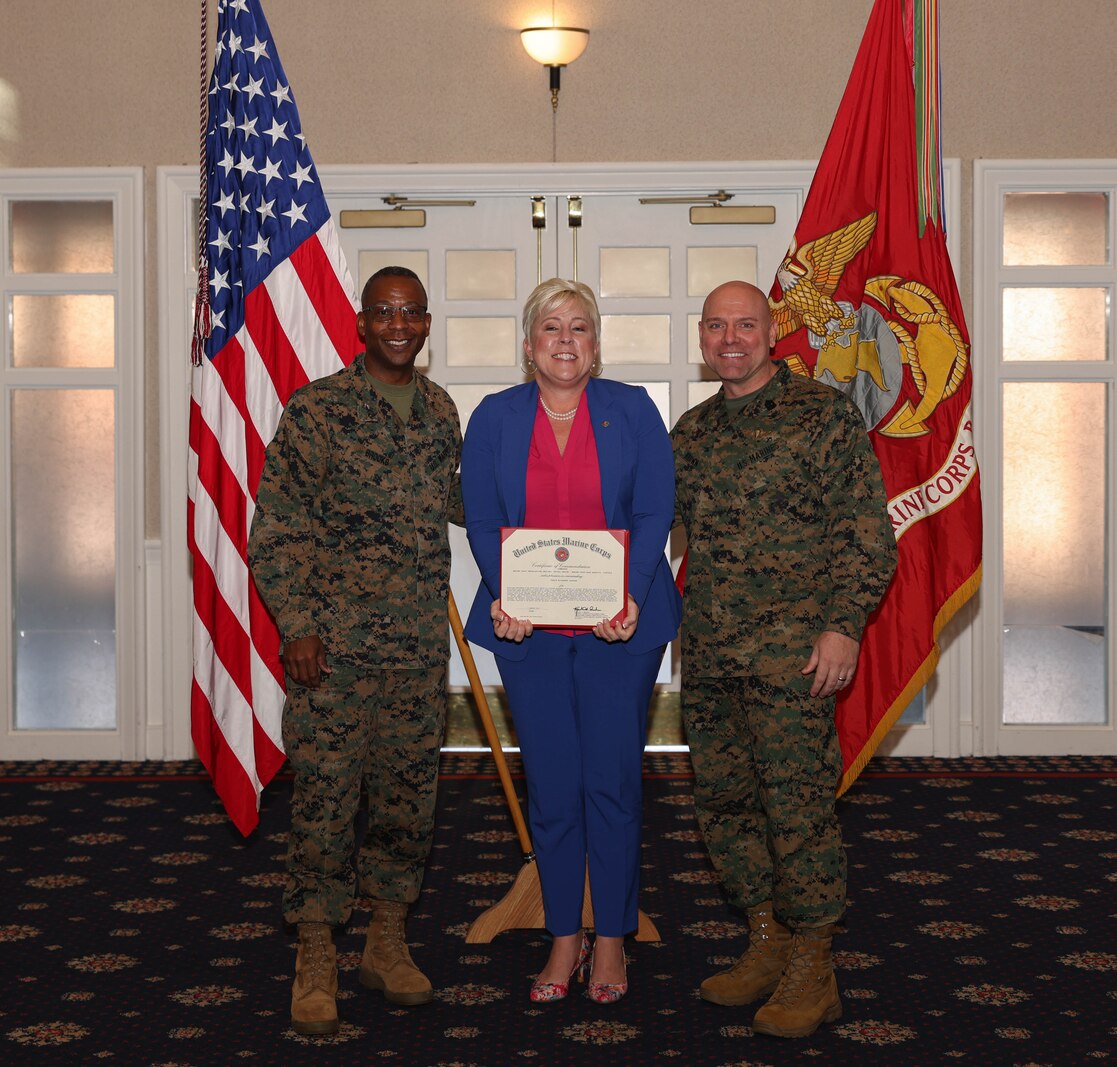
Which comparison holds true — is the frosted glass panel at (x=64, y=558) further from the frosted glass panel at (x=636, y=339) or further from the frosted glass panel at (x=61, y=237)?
the frosted glass panel at (x=636, y=339)

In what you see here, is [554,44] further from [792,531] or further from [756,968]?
[756,968]

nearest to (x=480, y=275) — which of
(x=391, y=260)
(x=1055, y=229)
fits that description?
(x=391, y=260)

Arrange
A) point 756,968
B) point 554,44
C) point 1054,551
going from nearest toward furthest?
1. point 756,968
2. point 554,44
3. point 1054,551

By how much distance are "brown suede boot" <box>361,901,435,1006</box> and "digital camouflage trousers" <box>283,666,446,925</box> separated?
0.16 feet

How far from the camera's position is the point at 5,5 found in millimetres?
5578

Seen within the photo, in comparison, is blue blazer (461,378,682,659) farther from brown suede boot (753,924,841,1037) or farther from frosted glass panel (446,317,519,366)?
frosted glass panel (446,317,519,366)

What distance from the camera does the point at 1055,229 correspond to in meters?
5.69

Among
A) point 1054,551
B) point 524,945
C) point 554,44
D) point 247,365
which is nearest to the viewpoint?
point 524,945

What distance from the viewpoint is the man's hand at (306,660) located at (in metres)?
2.89

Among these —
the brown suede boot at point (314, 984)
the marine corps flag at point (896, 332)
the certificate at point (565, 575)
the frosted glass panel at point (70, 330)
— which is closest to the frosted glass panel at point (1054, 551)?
the marine corps flag at point (896, 332)

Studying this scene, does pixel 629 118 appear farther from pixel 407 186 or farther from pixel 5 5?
pixel 5 5

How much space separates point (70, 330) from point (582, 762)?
3747 millimetres

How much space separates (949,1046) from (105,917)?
2274mm

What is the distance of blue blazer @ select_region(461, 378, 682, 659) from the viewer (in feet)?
9.72
